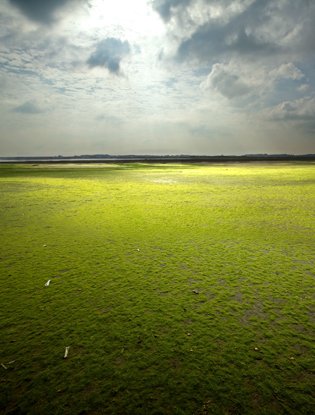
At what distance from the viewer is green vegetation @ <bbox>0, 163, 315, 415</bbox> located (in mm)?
2359

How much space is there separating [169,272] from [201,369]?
2.34 m

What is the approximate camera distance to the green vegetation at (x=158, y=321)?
7.74ft

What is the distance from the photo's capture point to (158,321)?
11.2ft

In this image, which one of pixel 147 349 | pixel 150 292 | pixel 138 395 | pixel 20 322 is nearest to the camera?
pixel 138 395

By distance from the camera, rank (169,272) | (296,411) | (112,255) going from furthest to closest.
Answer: (112,255) < (169,272) < (296,411)

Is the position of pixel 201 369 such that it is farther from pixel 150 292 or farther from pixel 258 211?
pixel 258 211

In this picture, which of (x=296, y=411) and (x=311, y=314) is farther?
(x=311, y=314)

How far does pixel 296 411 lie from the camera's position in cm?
221

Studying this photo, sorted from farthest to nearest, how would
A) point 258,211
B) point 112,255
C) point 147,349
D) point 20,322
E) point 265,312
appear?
1. point 258,211
2. point 112,255
3. point 265,312
4. point 20,322
5. point 147,349

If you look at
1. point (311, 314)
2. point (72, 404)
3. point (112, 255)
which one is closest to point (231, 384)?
point (72, 404)

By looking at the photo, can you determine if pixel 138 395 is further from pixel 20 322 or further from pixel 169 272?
pixel 169 272

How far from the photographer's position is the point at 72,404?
227 centimetres

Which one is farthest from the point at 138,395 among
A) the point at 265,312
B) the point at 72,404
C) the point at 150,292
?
the point at 265,312

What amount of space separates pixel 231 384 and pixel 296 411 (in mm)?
538
